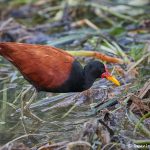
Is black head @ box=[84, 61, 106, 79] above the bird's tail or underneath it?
underneath

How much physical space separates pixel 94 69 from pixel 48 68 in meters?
0.46

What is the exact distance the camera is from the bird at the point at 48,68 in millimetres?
4797

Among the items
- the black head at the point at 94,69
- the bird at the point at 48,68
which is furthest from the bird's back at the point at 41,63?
the black head at the point at 94,69

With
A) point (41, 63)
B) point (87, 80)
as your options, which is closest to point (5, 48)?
point (41, 63)

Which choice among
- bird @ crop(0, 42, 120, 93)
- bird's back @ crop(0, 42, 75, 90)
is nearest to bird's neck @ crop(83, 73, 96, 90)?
bird @ crop(0, 42, 120, 93)

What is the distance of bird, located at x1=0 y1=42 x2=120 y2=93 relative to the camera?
4.80m

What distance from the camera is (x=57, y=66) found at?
4.80m

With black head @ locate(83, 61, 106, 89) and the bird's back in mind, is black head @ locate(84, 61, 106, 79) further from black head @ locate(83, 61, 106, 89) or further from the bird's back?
the bird's back

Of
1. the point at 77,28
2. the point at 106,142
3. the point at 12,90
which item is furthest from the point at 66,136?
the point at 77,28

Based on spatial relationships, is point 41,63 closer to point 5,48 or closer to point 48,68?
point 48,68

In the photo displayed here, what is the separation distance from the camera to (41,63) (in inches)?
189

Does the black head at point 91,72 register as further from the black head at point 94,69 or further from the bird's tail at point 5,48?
the bird's tail at point 5,48

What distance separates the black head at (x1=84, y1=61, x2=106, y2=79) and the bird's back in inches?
6.7

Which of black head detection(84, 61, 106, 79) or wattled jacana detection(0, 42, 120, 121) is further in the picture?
black head detection(84, 61, 106, 79)
